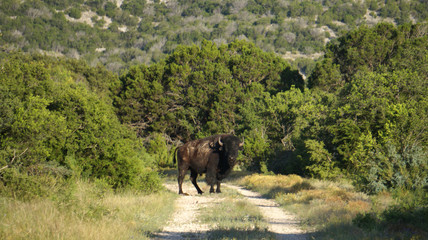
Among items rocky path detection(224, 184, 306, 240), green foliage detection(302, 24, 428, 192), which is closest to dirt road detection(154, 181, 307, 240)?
rocky path detection(224, 184, 306, 240)

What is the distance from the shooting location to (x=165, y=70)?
5356 cm

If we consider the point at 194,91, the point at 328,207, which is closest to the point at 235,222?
the point at 328,207

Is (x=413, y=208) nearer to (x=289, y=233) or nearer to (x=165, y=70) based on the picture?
(x=289, y=233)

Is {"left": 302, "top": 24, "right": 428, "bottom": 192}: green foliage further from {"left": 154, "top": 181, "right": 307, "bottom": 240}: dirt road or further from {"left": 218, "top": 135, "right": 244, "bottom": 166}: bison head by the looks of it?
{"left": 218, "top": 135, "right": 244, "bottom": 166}: bison head

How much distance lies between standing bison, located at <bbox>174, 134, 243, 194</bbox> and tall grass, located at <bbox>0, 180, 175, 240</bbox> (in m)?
8.53

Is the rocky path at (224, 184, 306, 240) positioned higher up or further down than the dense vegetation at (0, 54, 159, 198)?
further down

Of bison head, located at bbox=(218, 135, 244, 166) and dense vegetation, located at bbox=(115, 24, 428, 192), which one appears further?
dense vegetation, located at bbox=(115, 24, 428, 192)

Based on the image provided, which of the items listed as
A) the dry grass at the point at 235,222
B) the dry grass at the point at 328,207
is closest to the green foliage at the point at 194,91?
the dry grass at the point at 328,207

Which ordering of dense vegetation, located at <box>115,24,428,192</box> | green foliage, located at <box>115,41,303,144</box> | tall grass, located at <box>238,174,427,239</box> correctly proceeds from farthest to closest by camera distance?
green foliage, located at <box>115,41,303,144</box> < dense vegetation, located at <box>115,24,428,192</box> < tall grass, located at <box>238,174,427,239</box>

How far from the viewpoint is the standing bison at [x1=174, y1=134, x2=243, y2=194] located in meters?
20.8

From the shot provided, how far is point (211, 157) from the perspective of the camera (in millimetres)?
21672

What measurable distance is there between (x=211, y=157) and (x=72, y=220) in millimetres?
13181

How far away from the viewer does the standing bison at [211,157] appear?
20.8 metres

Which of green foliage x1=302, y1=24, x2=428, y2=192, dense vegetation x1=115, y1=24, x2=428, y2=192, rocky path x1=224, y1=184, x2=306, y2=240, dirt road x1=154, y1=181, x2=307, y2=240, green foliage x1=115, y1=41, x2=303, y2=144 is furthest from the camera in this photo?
green foliage x1=115, y1=41, x2=303, y2=144
